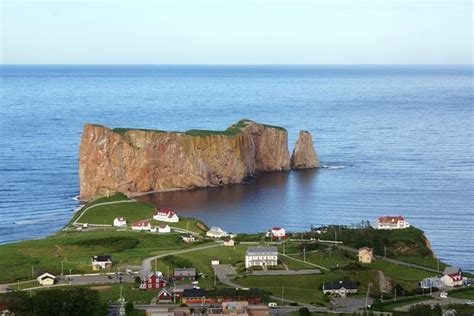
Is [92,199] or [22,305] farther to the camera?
[92,199]

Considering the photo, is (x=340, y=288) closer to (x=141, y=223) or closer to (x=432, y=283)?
(x=432, y=283)

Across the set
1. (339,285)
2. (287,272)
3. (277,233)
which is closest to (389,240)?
(277,233)

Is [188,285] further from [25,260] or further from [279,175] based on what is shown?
[279,175]

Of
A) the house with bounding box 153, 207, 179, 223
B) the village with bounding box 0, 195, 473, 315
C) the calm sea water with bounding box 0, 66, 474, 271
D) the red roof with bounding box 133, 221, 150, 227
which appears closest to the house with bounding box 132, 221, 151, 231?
the red roof with bounding box 133, 221, 150, 227

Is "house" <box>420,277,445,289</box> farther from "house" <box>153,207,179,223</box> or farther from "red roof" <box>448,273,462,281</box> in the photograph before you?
"house" <box>153,207,179,223</box>

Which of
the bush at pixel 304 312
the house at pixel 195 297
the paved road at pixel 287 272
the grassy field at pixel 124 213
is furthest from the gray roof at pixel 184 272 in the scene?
the grassy field at pixel 124 213

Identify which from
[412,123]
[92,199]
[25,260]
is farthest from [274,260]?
[412,123]
